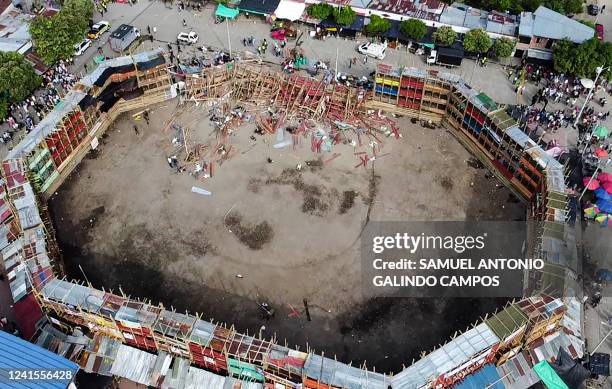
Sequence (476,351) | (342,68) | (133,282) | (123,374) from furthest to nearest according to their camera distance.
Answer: (342,68) < (133,282) < (123,374) < (476,351)

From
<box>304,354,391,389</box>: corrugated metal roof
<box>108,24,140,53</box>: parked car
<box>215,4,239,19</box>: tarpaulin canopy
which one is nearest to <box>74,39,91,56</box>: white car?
<box>108,24,140,53</box>: parked car

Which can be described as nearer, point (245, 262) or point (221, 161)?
point (245, 262)

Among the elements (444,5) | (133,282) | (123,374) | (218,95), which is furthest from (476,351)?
(444,5)

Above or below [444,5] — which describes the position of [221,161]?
below

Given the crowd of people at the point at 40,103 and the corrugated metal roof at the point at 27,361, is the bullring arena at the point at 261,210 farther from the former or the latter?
the crowd of people at the point at 40,103

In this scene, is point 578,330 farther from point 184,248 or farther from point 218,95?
point 218,95

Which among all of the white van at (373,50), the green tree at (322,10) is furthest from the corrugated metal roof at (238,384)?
the green tree at (322,10)
